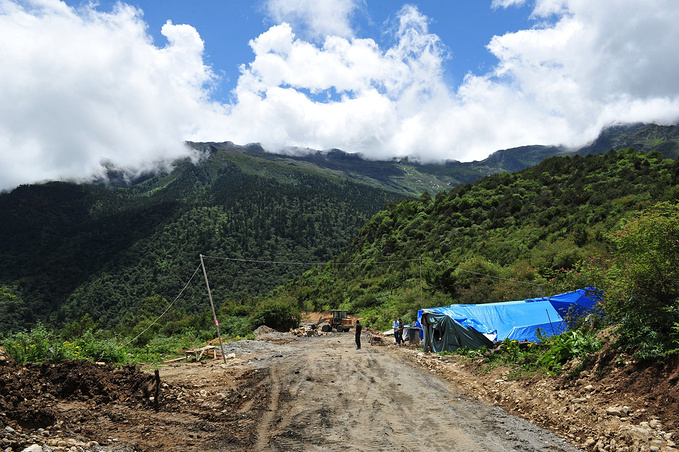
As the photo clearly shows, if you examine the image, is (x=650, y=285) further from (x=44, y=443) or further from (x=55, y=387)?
(x=55, y=387)

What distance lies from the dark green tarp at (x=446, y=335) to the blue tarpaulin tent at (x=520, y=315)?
10.0 inches

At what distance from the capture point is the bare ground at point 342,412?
6.33 metres

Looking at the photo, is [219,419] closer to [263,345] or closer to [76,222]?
[263,345]

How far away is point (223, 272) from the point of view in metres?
103

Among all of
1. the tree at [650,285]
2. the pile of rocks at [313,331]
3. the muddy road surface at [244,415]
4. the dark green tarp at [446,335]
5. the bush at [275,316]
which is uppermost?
the tree at [650,285]

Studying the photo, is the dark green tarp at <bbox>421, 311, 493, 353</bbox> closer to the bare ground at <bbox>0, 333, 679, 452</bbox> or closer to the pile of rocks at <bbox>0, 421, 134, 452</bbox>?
the bare ground at <bbox>0, 333, 679, 452</bbox>

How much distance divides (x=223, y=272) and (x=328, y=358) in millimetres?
90732

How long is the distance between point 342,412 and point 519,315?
11966mm

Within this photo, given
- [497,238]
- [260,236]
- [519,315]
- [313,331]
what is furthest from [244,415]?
[260,236]

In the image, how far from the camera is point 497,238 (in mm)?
38656

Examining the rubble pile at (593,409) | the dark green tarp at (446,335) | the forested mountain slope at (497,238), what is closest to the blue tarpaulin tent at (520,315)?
the dark green tarp at (446,335)

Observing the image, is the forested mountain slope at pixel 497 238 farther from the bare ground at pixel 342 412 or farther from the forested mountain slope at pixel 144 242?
the forested mountain slope at pixel 144 242

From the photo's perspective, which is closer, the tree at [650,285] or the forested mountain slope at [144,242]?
the tree at [650,285]

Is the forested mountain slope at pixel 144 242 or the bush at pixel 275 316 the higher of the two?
the forested mountain slope at pixel 144 242
